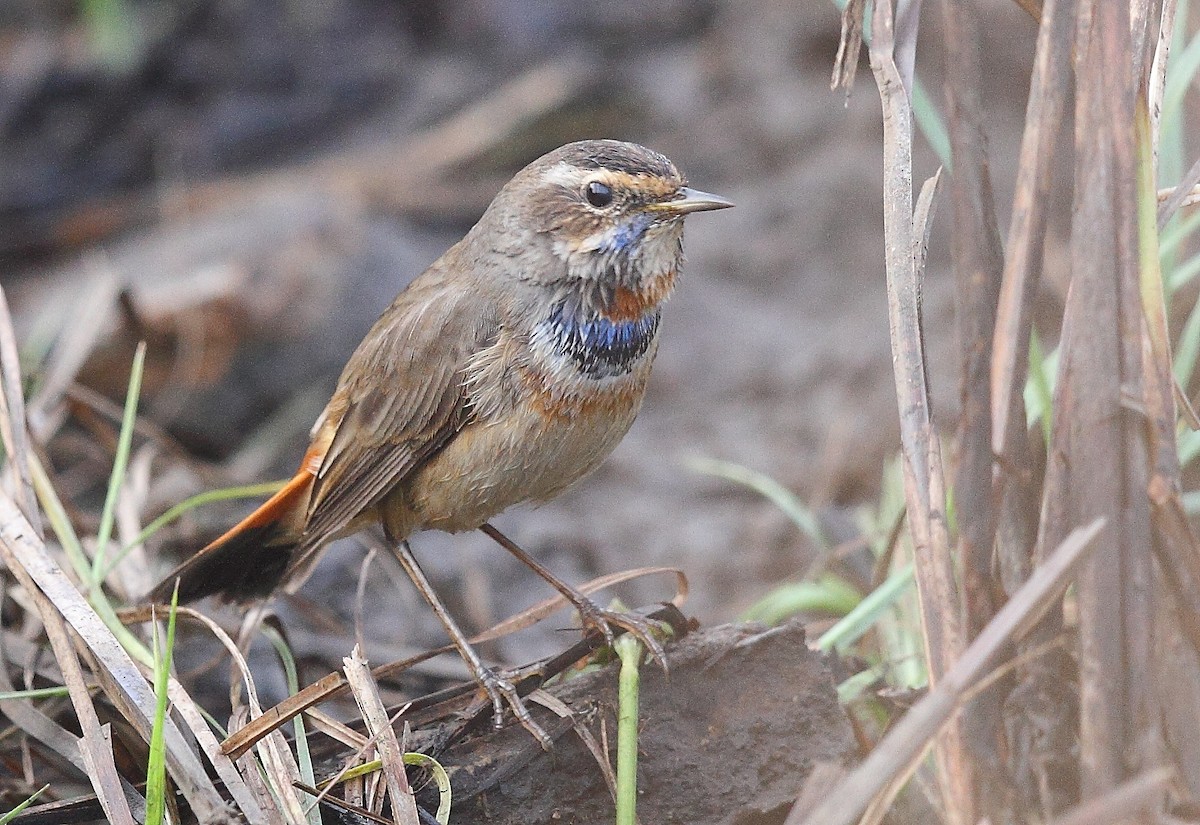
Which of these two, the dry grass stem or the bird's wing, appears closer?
the dry grass stem

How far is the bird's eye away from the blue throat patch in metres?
0.30

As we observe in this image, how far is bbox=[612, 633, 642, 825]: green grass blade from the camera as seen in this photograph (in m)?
2.66

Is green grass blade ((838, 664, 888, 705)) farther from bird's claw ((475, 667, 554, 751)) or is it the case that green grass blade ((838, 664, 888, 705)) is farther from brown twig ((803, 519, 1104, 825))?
brown twig ((803, 519, 1104, 825))

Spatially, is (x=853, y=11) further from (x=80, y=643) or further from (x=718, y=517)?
(x=718, y=517)

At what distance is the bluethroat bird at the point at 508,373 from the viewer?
3.49 meters

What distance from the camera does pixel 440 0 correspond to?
878cm

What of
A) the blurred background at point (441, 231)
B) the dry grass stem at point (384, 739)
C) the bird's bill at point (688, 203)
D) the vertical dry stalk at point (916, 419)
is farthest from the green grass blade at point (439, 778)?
the bird's bill at point (688, 203)

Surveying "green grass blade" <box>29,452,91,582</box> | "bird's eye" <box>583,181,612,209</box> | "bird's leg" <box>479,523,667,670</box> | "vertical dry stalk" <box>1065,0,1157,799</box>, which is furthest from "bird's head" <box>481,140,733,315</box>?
"green grass blade" <box>29,452,91,582</box>

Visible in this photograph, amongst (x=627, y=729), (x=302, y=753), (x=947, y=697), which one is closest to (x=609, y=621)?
(x=627, y=729)

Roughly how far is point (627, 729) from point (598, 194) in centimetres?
150

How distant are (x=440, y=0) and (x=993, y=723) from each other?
24.1 ft

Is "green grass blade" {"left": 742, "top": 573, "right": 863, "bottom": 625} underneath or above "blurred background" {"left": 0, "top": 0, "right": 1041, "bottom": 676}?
underneath

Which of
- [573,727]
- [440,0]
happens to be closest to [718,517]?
[573,727]

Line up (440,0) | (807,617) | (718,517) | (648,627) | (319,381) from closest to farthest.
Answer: (648,627) → (807,617) → (718,517) → (319,381) → (440,0)
